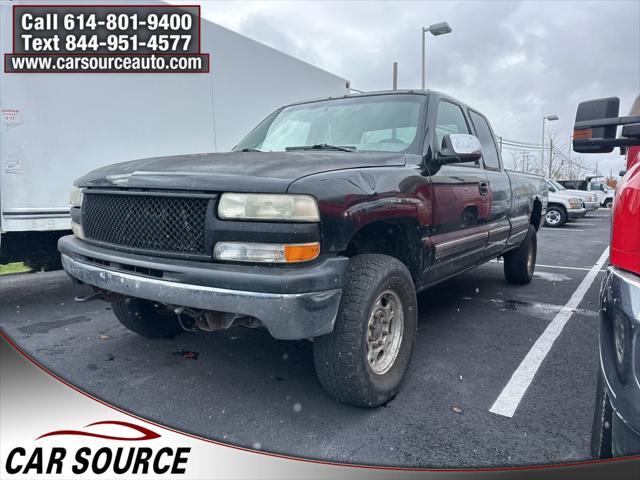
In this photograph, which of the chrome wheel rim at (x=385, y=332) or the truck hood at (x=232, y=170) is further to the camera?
the chrome wheel rim at (x=385, y=332)

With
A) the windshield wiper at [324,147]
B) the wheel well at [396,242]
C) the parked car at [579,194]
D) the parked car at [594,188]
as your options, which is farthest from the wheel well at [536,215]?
the parked car at [594,188]

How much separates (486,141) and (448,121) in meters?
1.06

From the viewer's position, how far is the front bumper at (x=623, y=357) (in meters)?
1.32

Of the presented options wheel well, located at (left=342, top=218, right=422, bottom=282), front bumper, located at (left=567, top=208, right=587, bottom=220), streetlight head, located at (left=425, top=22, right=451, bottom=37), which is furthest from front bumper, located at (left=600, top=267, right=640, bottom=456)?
front bumper, located at (left=567, top=208, right=587, bottom=220)

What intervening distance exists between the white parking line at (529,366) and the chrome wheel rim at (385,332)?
0.64m

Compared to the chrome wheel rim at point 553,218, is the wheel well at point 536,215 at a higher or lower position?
higher

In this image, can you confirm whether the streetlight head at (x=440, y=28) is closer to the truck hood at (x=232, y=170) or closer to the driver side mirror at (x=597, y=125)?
the truck hood at (x=232, y=170)

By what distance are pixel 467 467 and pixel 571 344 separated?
6.72 feet

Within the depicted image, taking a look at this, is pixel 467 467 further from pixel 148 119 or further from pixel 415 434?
pixel 148 119

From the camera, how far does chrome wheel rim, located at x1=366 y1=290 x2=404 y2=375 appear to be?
2.48m

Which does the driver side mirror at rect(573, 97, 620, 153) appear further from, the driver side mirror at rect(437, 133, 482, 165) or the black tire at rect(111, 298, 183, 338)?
the black tire at rect(111, 298, 183, 338)

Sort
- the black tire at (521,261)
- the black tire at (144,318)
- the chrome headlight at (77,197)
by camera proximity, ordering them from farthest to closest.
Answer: the black tire at (521,261), the black tire at (144,318), the chrome headlight at (77,197)

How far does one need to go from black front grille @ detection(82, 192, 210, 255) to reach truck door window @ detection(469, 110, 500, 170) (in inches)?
118

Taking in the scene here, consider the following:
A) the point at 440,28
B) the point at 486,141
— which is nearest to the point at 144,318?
the point at 486,141
